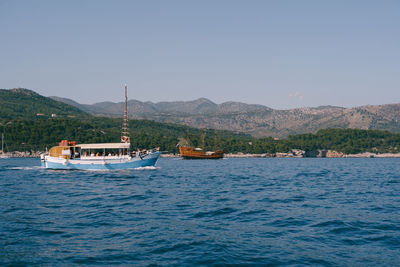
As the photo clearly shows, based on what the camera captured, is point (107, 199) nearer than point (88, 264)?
No

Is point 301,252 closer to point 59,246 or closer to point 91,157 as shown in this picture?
point 59,246

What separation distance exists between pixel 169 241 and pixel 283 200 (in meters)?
18.2

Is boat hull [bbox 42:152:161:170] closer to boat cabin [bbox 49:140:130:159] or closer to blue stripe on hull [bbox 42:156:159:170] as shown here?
blue stripe on hull [bbox 42:156:159:170]

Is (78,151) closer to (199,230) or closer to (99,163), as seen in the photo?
(99,163)

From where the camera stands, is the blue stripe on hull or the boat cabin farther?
the boat cabin

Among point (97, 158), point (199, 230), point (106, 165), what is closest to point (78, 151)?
point (97, 158)

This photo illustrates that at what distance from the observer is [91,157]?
74.2 m

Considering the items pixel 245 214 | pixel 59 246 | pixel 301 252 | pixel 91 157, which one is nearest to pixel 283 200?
pixel 245 214

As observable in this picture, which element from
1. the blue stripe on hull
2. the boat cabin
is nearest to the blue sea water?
the blue stripe on hull

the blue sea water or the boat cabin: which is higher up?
the boat cabin

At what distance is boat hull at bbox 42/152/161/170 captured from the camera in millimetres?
73369

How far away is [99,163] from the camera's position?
7319 centimetres

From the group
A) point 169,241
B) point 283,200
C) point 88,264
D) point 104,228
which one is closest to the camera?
point 88,264

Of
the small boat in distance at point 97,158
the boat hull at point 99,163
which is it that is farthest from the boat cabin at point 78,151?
the boat hull at point 99,163
